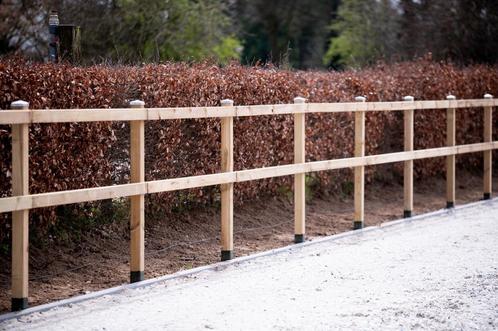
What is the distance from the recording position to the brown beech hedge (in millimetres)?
8180

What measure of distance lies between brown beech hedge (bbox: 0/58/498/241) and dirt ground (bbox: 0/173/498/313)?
0.75 ft

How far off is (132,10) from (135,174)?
12.0 m

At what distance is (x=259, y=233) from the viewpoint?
1065 cm

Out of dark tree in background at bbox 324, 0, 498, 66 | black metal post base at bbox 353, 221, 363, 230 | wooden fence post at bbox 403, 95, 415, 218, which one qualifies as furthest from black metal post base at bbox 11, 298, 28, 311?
dark tree in background at bbox 324, 0, 498, 66

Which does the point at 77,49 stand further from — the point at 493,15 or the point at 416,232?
the point at 493,15

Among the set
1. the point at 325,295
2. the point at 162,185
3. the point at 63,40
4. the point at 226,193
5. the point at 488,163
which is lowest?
the point at 325,295

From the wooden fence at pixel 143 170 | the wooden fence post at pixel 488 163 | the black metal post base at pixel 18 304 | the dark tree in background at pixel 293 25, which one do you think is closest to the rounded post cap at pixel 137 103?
the wooden fence at pixel 143 170

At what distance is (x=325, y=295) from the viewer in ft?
24.0

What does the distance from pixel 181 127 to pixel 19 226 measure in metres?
3.35

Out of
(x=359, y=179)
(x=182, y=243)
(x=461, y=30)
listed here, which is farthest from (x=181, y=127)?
(x=461, y=30)

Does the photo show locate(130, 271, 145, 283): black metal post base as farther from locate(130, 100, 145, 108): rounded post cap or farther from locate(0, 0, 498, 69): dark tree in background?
locate(0, 0, 498, 69): dark tree in background

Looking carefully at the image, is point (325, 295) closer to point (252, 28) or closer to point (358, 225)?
point (358, 225)

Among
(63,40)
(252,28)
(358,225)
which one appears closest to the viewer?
(63,40)

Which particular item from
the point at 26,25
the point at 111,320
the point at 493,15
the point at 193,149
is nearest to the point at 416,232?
the point at 193,149
